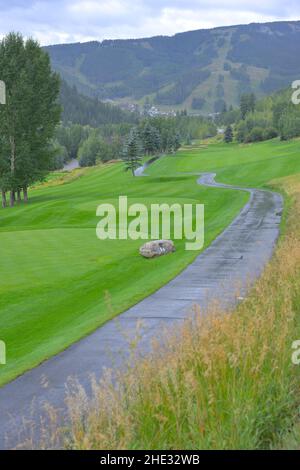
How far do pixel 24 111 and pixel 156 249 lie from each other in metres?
35.7

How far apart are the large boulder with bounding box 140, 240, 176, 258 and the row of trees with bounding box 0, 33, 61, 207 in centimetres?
3426

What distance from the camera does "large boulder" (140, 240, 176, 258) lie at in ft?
86.2

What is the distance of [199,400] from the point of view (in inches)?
291

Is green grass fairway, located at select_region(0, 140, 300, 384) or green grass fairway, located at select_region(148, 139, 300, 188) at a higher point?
green grass fairway, located at select_region(148, 139, 300, 188)

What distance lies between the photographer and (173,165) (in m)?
110

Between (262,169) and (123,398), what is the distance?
7431 centimetres

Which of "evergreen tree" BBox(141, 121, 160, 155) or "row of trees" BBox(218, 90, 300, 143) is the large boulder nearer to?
"row of trees" BBox(218, 90, 300, 143)

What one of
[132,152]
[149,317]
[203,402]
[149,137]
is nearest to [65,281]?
[149,317]

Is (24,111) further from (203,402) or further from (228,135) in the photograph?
(228,135)

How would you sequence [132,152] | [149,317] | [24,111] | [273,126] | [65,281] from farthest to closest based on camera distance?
[273,126] → [132,152] → [24,111] → [65,281] → [149,317]

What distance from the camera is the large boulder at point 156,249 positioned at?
1035 inches

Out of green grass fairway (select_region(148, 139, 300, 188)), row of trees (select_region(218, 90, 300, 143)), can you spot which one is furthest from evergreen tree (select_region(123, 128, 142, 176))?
row of trees (select_region(218, 90, 300, 143))

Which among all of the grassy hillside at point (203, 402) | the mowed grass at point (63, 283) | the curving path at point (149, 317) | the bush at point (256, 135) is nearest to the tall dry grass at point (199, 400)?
the grassy hillside at point (203, 402)

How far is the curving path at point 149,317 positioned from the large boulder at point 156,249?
73.5 inches
